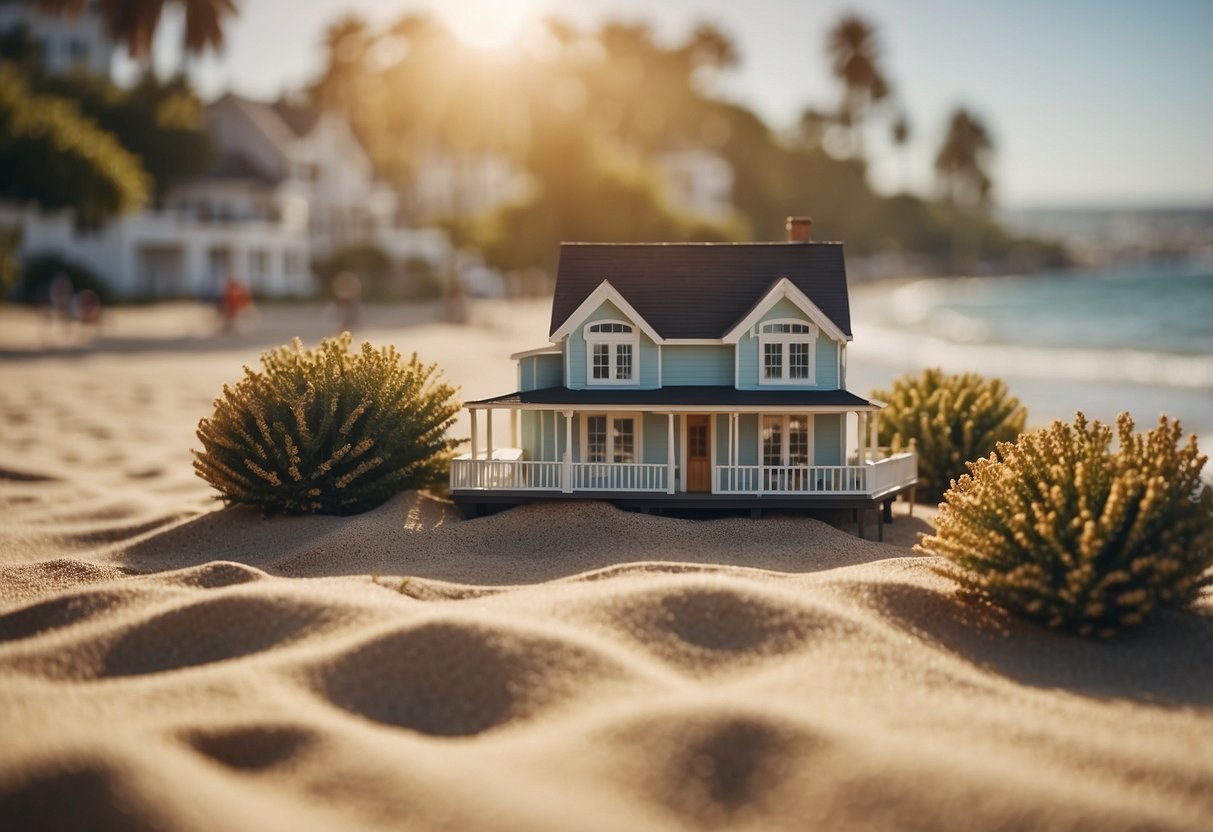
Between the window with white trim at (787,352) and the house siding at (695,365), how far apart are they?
0.51 m

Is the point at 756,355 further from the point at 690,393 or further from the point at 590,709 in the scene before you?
the point at 590,709

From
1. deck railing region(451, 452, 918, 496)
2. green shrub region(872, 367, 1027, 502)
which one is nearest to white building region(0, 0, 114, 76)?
green shrub region(872, 367, 1027, 502)

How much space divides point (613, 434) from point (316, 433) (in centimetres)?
413

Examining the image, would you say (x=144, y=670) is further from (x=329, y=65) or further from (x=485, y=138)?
(x=329, y=65)

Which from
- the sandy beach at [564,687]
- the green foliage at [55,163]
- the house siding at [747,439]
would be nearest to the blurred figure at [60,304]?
the green foliage at [55,163]

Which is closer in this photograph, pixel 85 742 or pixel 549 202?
pixel 85 742

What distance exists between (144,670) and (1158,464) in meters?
9.95

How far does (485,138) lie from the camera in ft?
240

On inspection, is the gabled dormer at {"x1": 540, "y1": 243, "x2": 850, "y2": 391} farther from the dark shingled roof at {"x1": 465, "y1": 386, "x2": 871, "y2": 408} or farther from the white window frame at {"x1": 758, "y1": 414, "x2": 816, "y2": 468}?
the white window frame at {"x1": 758, "y1": 414, "x2": 816, "y2": 468}

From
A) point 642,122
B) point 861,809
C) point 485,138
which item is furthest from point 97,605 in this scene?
point 642,122

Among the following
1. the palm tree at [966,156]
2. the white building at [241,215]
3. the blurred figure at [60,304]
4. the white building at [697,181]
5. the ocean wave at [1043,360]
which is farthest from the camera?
the palm tree at [966,156]

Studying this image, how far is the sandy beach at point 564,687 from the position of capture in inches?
350

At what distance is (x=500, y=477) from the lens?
17797 mm

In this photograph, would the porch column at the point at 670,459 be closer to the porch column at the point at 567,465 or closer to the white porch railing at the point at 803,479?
the white porch railing at the point at 803,479
